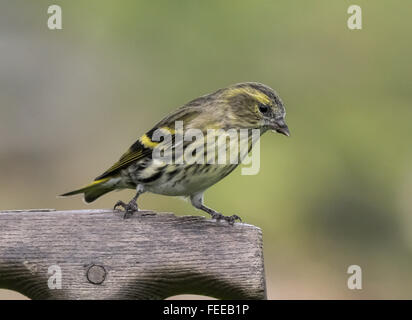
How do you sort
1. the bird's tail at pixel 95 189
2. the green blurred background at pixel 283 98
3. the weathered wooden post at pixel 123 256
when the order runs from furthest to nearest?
1. the green blurred background at pixel 283 98
2. the bird's tail at pixel 95 189
3. the weathered wooden post at pixel 123 256

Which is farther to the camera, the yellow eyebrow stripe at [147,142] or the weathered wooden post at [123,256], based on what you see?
the yellow eyebrow stripe at [147,142]

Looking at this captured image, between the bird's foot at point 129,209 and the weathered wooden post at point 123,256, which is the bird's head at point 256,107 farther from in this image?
the weathered wooden post at point 123,256

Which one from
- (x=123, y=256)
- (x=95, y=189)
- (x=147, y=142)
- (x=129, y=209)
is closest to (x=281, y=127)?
(x=147, y=142)

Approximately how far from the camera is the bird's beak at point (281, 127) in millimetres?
3823

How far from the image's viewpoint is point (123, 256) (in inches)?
113

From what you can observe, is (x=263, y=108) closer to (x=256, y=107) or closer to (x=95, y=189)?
(x=256, y=107)

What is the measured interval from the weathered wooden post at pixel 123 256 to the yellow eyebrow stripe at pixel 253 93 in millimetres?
924

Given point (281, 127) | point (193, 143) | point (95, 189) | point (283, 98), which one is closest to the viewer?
point (193, 143)

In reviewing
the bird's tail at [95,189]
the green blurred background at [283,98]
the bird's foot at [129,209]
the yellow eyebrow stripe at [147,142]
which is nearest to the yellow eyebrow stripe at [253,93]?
the yellow eyebrow stripe at [147,142]

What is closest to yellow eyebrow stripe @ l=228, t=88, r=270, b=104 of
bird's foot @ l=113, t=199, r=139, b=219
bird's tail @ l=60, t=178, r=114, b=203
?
bird's tail @ l=60, t=178, r=114, b=203

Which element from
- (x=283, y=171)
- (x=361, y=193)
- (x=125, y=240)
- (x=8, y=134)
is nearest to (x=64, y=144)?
(x=8, y=134)

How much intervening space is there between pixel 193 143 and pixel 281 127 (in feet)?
1.27

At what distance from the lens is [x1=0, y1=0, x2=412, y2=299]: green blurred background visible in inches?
249

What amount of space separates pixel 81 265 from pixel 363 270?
11.7 ft
